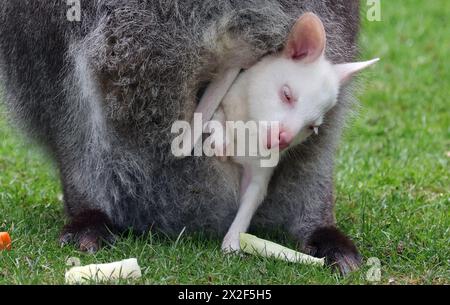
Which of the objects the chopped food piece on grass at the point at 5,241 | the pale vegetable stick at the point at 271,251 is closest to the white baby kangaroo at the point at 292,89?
the pale vegetable stick at the point at 271,251

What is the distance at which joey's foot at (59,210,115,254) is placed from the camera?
3.61 meters

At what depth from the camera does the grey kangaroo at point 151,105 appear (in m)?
3.39

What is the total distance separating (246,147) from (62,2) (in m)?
0.82

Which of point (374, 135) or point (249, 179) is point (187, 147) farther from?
point (374, 135)

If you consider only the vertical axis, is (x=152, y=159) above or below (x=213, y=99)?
below

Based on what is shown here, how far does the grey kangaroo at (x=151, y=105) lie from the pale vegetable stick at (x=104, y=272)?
1.36 ft

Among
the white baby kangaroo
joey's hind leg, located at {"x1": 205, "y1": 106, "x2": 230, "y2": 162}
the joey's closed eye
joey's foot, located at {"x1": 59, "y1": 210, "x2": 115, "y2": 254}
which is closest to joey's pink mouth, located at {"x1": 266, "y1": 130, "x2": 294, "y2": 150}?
the white baby kangaroo

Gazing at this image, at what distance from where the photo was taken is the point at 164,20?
3.38m

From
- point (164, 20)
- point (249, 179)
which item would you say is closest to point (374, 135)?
point (249, 179)

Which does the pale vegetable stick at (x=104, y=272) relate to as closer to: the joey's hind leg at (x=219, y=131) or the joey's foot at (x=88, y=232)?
the joey's foot at (x=88, y=232)

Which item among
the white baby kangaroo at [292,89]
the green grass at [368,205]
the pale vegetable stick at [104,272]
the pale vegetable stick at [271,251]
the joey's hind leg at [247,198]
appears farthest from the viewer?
the joey's hind leg at [247,198]

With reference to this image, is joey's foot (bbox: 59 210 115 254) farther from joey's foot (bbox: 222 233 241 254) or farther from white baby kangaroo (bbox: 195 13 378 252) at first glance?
white baby kangaroo (bbox: 195 13 378 252)

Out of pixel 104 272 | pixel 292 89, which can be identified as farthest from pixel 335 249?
pixel 104 272
